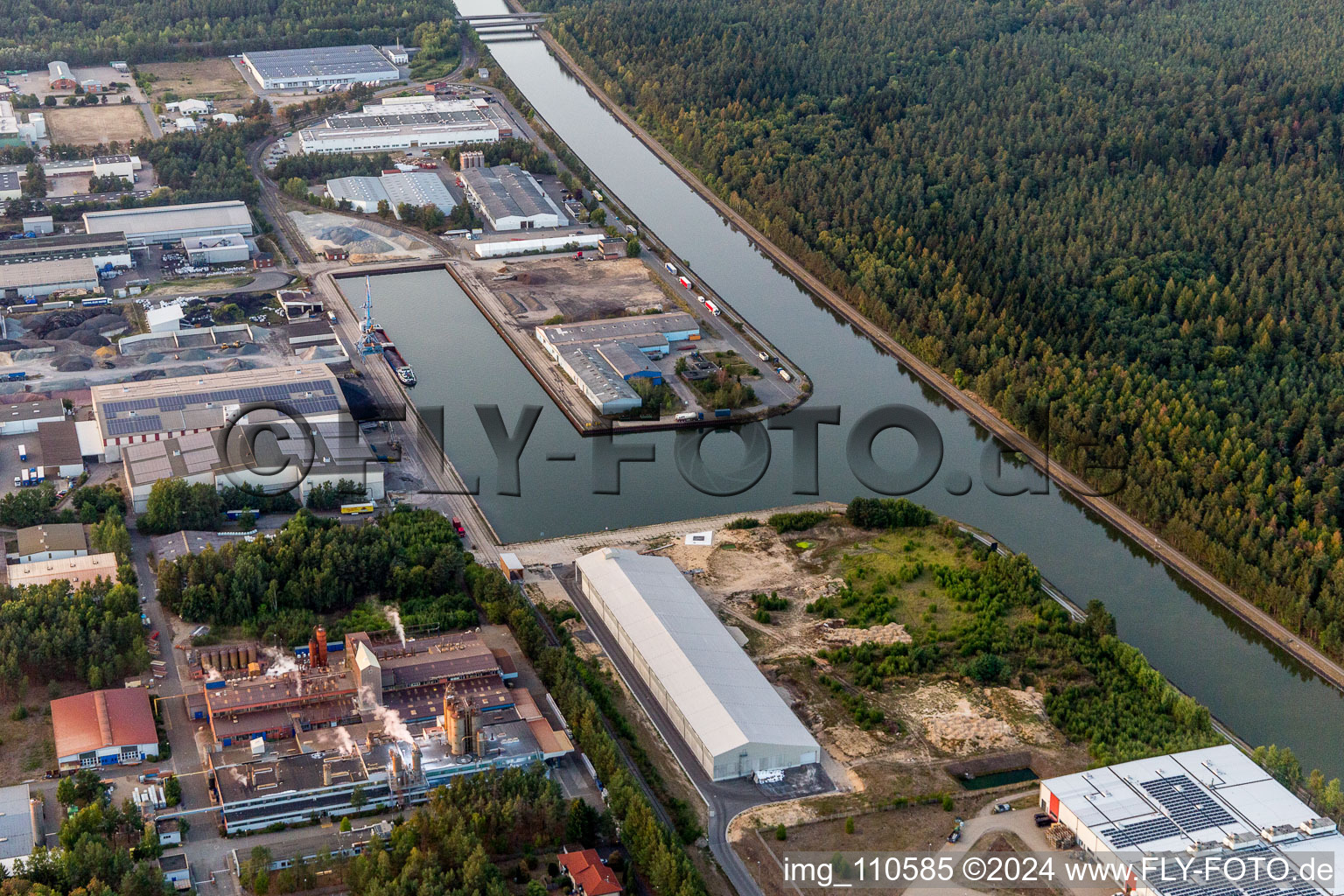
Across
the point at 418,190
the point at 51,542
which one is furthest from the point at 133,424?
the point at 418,190

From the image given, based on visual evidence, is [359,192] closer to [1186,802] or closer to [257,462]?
[257,462]

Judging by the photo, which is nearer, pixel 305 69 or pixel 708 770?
pixel 708 770

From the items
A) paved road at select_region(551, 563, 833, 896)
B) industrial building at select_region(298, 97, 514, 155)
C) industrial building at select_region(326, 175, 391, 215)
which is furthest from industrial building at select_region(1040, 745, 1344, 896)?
industrial building at select_region(298, 97, 514, 155)

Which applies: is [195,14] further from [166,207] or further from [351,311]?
[351,311]

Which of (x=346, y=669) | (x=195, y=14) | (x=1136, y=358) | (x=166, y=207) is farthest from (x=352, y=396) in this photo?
(x=195, y=14)

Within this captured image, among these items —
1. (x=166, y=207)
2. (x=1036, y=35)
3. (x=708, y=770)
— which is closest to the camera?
(x=708, y=770)

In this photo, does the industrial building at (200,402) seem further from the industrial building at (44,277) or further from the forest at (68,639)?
the industrial building at (44,277)

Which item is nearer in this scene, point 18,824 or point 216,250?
point 18,824
